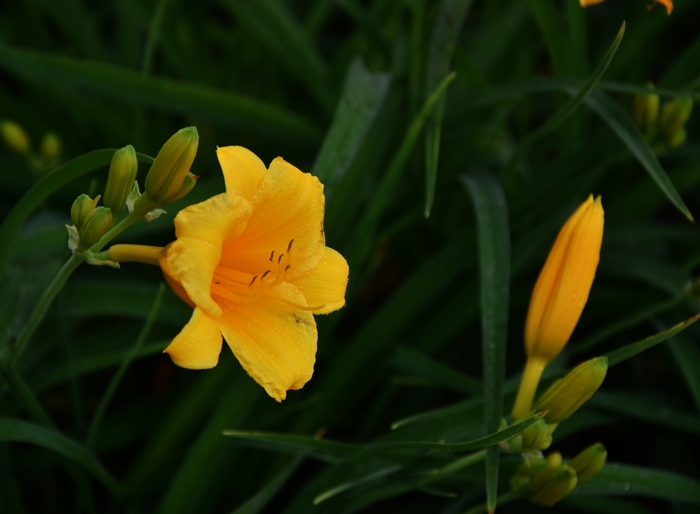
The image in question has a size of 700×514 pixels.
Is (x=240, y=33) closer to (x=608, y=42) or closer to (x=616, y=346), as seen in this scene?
(x=608, y=42)

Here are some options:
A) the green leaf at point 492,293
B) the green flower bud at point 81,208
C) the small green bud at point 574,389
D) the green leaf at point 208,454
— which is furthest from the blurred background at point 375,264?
the green flower bud at point 81,208

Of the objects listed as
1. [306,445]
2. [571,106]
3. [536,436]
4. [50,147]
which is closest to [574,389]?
[536,436]

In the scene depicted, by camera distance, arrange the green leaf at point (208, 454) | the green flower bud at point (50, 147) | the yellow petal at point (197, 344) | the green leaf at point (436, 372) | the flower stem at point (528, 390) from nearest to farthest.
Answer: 1. the yellow petal at point (197, 344)
2. the flower stem at point (528, 390)
3. the green leaf at point (208, 454)
4. the green leaf at point (436, 372)
5. the green flower bud at point (50, 147)

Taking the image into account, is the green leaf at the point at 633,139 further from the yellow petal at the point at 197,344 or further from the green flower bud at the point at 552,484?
the yellow petal at the point at 197,344

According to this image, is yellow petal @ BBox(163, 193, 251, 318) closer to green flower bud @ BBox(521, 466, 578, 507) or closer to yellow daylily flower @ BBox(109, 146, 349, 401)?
yellow daylily flower @ BBox(109, 146, 349, 401)

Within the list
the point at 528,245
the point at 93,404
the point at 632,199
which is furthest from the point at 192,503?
the point at 632,199

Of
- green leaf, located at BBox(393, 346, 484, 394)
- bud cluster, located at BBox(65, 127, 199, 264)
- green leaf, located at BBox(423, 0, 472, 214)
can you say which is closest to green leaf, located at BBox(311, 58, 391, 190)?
green leaf, located at BBox(423, 0, 472, 214)
